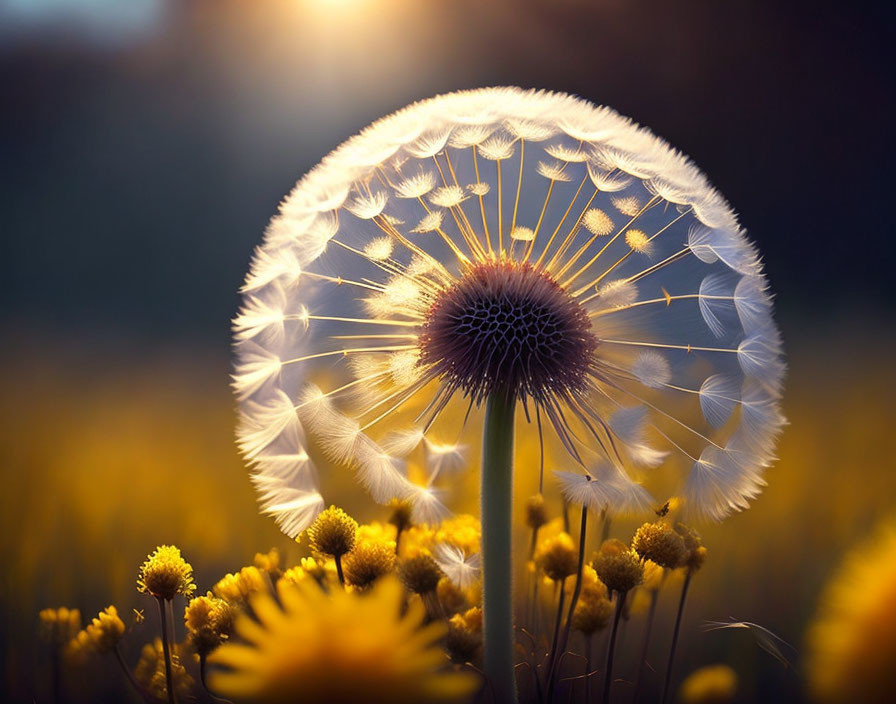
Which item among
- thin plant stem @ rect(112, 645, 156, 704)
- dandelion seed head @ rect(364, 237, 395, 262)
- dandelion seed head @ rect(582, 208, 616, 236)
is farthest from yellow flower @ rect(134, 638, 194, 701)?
dandelion seed head @ rect(582, 208, 616, 236)

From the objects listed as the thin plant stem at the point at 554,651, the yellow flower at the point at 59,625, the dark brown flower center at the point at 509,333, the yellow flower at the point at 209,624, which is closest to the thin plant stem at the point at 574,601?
the thin plant stem at the point at 554,651

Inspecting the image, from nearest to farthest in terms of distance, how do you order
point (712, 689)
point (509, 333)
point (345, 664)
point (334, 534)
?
point (345, 664)
point (712, 689)
point (334, 534)
point (509, 333)

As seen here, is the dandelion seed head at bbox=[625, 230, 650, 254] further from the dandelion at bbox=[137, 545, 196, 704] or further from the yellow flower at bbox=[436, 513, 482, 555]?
the dandelion at bbox=[137, 545, 196, 704]

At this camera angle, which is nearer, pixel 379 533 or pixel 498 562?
pixel 498 562

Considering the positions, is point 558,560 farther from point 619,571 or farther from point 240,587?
point 240,587

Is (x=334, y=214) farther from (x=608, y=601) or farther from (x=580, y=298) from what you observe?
(x=608, y=601)

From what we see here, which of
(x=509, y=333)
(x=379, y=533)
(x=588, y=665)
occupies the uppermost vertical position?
(x=509, y=333)

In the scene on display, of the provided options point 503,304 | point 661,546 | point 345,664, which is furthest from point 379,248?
point 345,664
